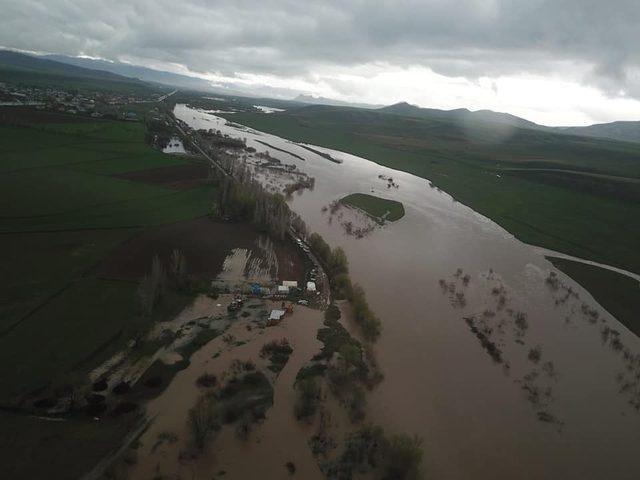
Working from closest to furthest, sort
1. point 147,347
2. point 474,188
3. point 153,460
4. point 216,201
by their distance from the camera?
1. point 153,460
2. point 147,347
3. point 216,201
4. point 474,188

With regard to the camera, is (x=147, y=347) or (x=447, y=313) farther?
(x=447, y=313)

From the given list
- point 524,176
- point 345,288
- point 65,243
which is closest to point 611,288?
point 345,288

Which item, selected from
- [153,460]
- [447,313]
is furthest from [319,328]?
[153,460]

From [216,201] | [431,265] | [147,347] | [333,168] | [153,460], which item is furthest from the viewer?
[333,168]

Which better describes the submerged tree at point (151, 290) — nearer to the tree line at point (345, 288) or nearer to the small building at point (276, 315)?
the small building at point (276, 315)

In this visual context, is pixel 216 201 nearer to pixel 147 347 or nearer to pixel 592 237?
pixel 147 347

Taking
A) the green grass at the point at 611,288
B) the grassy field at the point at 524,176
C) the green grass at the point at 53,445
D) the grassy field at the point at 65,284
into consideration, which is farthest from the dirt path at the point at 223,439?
the grassy field at the point at 524,176

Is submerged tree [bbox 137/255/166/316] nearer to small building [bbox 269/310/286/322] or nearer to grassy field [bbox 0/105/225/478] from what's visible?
grassy field [bbox 0/105/225/478]
